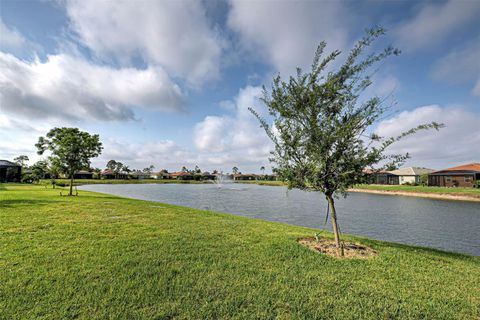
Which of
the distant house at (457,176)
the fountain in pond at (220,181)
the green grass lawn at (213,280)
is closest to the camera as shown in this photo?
the green grass lawn at (213,280)

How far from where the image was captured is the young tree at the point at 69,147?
1825 cm

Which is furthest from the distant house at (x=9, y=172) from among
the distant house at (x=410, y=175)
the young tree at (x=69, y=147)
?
the distant house at (x=410, y=175)

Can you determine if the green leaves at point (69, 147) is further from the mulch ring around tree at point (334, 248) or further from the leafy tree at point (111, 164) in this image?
the leafy tree at point (111, 164)

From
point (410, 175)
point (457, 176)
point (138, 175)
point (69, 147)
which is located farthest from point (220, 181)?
point (69, 147)

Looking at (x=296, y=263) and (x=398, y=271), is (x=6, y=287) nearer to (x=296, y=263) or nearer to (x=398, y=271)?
(x=296, y=263)

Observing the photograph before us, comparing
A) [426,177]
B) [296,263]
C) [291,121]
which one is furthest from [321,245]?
[426,177]

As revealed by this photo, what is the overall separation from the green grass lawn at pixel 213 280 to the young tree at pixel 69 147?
13864 millimetres

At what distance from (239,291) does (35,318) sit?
2825 mm

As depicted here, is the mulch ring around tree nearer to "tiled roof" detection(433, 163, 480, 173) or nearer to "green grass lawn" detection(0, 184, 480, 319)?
"green grass lawn" detection(0, 184, 480, 319)

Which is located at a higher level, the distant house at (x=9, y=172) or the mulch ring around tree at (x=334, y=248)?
the distant house at (x=9, y=172)

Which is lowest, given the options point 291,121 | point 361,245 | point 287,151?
point 361,245

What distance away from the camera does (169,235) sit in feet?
23.1

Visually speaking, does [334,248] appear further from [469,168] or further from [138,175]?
[138,175]

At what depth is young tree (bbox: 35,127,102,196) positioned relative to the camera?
59.9 ft
